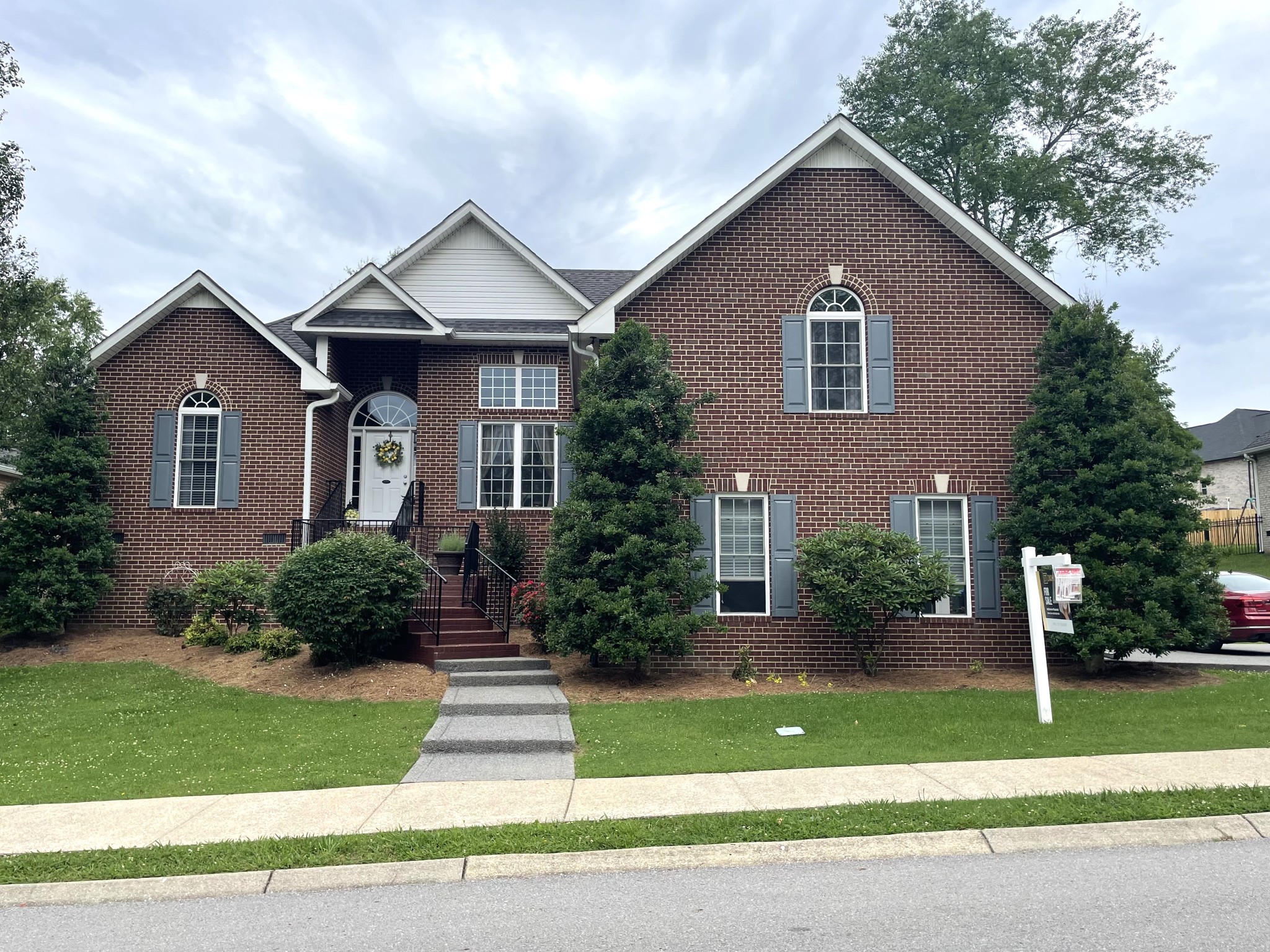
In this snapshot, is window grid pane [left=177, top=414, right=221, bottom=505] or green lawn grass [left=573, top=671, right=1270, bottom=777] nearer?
green lawn grass [left=573, top=671, right=1270, bottom=777]

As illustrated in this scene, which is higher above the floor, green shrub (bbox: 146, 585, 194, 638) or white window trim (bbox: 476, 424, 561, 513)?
white window trim (bbox: 476, 424, 561, 513)

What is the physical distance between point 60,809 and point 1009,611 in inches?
449

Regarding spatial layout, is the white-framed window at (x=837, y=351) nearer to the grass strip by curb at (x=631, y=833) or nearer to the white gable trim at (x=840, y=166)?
the white gable trim at (x=840, y=166)

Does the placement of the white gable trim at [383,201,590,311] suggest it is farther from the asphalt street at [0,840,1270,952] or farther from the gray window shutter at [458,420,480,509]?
the asphalt street at [0,840,1270,952]

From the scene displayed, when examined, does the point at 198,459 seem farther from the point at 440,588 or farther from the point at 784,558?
Answer: the point at 784,558

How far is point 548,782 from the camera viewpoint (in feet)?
25.0

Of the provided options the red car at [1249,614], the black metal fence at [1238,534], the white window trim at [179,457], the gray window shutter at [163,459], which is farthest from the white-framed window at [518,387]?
the black metal fence at [1238,534]

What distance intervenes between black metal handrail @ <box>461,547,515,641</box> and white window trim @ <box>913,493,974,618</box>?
6000 mm

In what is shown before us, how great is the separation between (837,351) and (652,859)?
9496 mm

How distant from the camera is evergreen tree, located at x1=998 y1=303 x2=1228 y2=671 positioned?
11727 mm

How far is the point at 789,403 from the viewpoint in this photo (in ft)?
43.7

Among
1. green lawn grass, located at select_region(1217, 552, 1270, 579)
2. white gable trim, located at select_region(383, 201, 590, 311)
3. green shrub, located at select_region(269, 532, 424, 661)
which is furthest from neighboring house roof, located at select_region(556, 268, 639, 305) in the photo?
green lawn grass, located at select_region(1217, 552, 1270, 579)

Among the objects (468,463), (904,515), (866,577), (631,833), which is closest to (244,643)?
(468,463)

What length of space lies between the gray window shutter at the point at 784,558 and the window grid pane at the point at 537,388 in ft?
18.5
